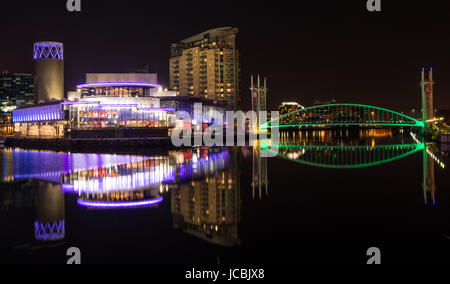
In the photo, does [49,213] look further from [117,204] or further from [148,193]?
[148,193]

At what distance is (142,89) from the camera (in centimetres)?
6519

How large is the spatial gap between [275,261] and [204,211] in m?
4.36

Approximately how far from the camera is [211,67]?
327 feet

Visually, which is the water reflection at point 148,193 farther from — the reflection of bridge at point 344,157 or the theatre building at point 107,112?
the theatre building at point 107,112

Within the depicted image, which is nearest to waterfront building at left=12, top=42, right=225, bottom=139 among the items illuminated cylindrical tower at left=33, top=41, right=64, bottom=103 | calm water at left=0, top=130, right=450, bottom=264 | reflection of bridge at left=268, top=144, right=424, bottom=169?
illuminated cylindrical tower at left=33, top=41, right=64, bottom=103

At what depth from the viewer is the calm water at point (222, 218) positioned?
25.0 feet

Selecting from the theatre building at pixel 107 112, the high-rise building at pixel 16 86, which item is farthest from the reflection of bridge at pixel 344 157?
the high-rise building at pixel 16 86

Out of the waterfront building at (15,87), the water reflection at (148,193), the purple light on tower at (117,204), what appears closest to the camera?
the water reflection at (148,193)

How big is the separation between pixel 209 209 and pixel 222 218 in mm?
1064

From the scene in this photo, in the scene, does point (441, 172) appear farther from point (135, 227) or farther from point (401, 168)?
point (135, 227)

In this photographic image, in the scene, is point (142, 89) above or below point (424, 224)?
above

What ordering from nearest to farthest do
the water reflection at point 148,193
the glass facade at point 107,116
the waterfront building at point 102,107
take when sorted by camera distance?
the water reflection at point 148,193 → the waterfront building at point 102,107 → the glass facade at point 107,116

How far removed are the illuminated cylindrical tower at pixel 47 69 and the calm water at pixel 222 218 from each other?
65.9 meters

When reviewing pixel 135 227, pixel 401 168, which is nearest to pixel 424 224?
pixel 135 227
